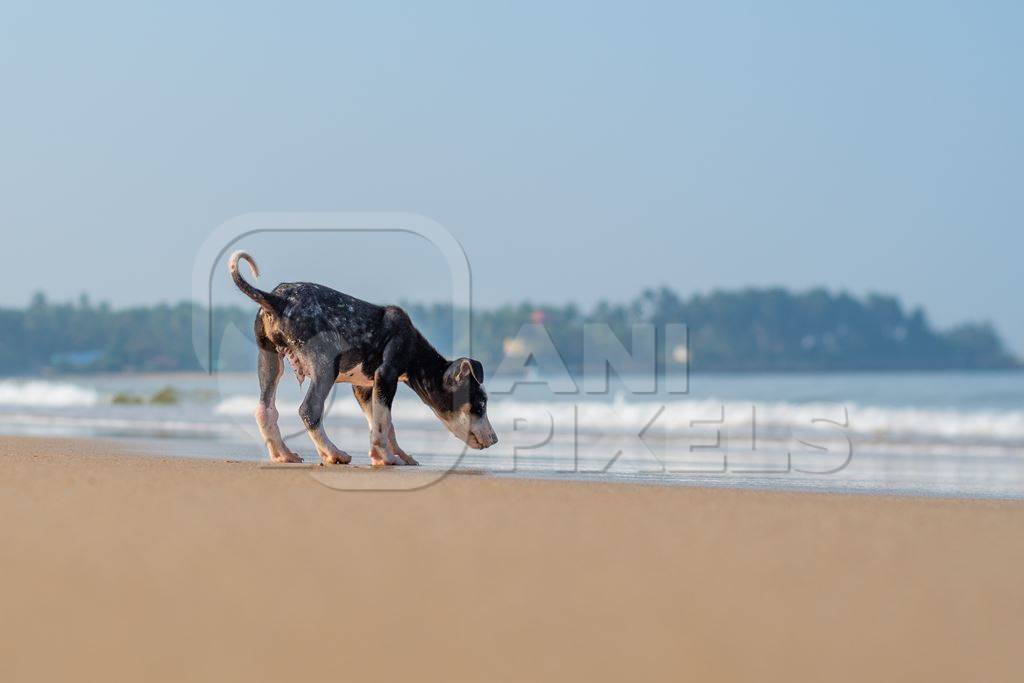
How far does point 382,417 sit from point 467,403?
70 cm

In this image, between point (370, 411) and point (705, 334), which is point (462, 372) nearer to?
point (370, 411)

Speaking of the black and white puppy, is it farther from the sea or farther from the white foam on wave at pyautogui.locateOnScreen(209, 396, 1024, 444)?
the white foam on wave at pyautogui.locateOnScreen(209, 396, 1024, 444)

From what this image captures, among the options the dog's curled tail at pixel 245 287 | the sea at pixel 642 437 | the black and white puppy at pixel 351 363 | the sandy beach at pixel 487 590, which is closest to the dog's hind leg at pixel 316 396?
the black and white puppy at pixel 351 363

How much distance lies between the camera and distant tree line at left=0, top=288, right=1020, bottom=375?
76250 mm

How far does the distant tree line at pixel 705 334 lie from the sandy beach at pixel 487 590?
194ft

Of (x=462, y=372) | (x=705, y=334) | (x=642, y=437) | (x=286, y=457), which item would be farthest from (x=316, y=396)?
(x=705, y=334)

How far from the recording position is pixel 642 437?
18906mm

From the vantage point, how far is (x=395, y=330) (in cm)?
1038

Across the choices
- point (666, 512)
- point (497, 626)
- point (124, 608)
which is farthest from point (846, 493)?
point (124, 608)

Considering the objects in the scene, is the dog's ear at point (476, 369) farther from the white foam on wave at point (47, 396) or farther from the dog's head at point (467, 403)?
the white foam on wave at point (47, 396)

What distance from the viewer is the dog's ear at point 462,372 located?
10.4 m

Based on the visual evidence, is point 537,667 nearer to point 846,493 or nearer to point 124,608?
point 124,608

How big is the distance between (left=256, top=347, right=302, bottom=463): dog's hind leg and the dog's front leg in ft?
2.13

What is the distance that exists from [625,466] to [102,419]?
15.0m
